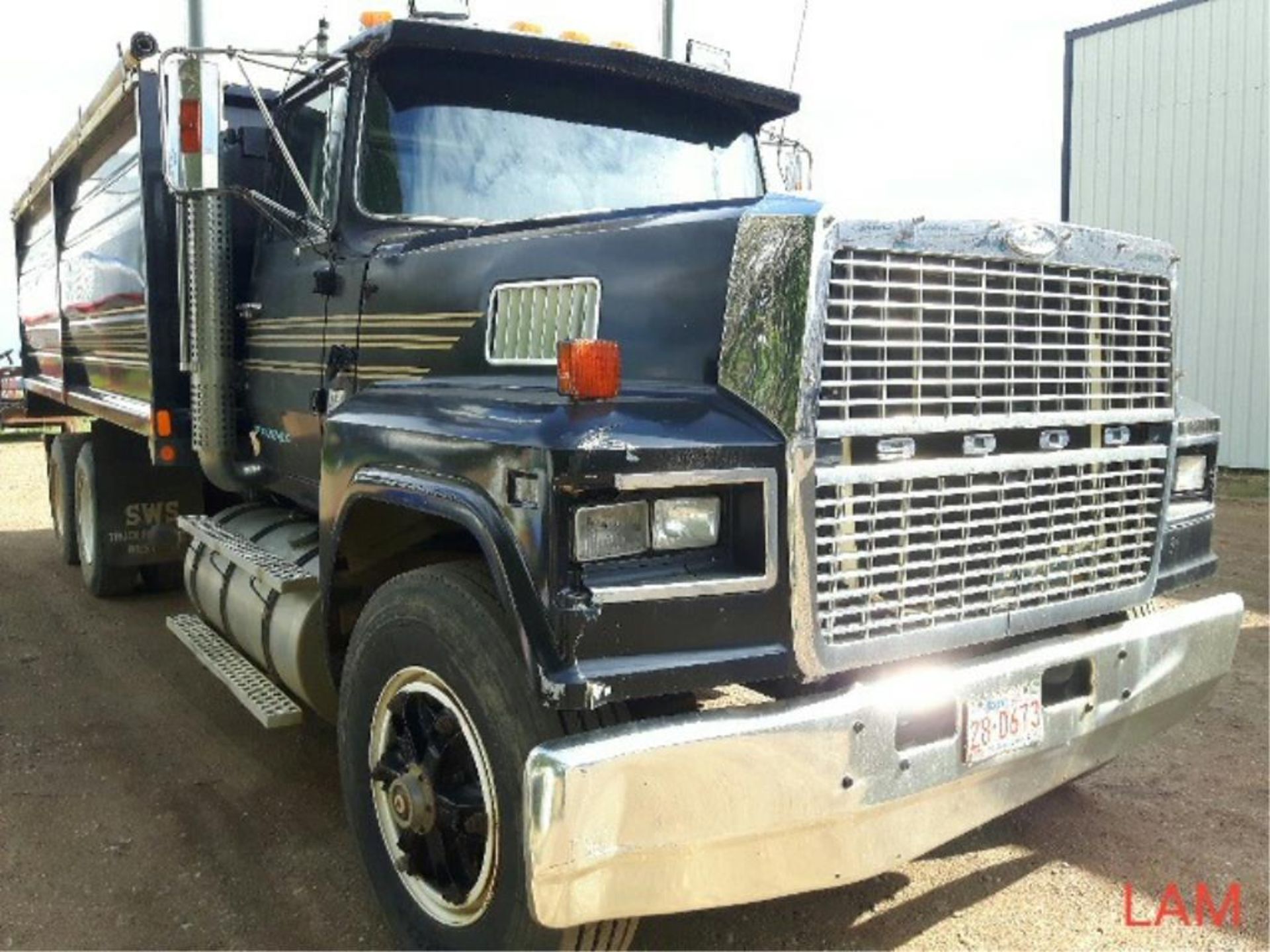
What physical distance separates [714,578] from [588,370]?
55 centimetres

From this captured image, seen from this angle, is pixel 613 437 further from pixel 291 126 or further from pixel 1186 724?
pixel 1186 724

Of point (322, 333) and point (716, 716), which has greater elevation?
point (322, 333)

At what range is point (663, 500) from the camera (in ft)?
8.13

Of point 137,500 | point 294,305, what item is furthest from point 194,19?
point 294,305

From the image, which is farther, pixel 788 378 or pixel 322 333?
pixel 322 333

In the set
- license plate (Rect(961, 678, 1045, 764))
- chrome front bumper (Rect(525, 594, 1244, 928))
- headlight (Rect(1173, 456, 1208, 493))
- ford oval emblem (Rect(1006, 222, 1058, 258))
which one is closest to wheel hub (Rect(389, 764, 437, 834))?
chrome front bumper (Rect(525, 594, 1244, 928))

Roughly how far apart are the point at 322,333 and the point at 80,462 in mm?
4343

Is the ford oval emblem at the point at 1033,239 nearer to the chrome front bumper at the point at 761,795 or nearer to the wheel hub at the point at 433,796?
the chrome front bumper at the point at 761,795

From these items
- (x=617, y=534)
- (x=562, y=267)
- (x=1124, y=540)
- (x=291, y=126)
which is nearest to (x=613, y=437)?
(x=617, y=534)

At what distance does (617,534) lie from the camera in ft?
8.06

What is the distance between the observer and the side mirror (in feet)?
12.0

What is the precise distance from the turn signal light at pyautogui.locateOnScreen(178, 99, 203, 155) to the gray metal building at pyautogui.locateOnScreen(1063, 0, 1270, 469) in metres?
12.4

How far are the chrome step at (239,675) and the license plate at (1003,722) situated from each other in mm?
2283

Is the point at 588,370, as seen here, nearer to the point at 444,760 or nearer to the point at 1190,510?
the point at 444,760
